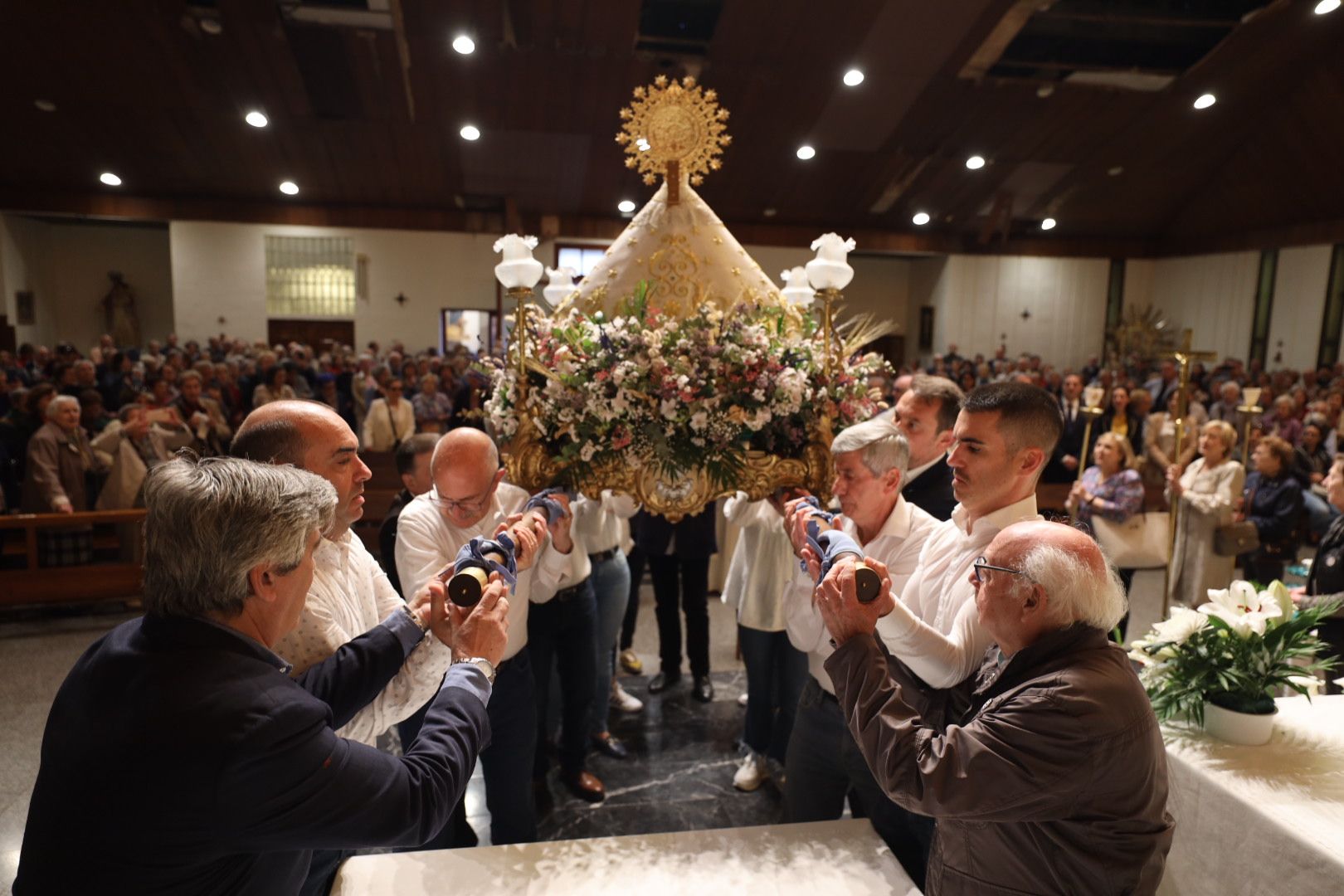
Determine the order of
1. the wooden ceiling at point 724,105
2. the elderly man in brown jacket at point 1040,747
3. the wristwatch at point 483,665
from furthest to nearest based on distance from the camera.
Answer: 1. the wooden ceiling at point 724,105
2. the wristwatch at point 483,665
3. the elderly man in brown jacket at point 1040,747

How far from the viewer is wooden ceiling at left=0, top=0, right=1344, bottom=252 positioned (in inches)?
431

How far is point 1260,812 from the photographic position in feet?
6.91

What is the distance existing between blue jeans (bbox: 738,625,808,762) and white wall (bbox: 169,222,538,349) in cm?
1437

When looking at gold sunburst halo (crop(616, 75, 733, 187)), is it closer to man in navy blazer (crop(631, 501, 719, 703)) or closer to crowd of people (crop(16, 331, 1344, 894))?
crowd of people (crop(16, 331, 1344, 894))

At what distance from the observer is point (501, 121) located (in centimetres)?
1319

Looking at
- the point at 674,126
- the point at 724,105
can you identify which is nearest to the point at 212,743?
the point at 674,126

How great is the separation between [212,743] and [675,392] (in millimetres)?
1891

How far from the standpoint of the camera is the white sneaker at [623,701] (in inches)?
184

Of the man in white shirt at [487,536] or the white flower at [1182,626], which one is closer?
the white flower at [1182,626]

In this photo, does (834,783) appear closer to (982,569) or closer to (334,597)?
(982,569)

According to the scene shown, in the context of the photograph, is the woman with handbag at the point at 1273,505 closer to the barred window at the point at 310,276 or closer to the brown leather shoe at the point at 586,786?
the brown leather shoe at the point at 586,786

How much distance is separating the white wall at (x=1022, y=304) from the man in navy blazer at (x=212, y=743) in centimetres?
1974

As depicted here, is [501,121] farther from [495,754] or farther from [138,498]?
[495,754]

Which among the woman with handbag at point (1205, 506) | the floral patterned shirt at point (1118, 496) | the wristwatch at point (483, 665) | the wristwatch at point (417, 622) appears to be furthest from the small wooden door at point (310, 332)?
the wristwatch at point (483, 665)
